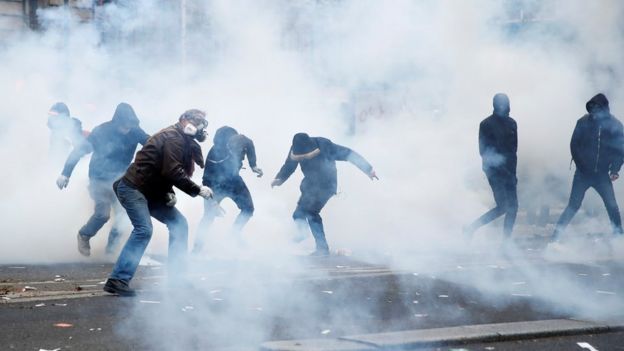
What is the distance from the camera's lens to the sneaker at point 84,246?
31.2 feet

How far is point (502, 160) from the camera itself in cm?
1034

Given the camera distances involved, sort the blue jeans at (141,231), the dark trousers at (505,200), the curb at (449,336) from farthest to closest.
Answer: the dark trousers at (505,200)
the blue jeans at (141,231)
the curb at (449,336)

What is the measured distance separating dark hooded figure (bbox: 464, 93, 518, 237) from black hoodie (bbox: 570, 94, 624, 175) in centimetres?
65

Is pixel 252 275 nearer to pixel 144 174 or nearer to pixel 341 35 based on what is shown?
pixel 144 174

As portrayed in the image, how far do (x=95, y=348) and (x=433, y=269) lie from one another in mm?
3905

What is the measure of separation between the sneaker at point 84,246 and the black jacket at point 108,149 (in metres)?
0.58

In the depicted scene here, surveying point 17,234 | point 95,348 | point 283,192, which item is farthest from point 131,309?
point 283,192

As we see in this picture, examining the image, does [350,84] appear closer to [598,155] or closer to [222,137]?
[222,137]

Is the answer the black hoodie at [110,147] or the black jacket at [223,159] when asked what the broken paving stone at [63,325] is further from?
the black jacket at [223,159]

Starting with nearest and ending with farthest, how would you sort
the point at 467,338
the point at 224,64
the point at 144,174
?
the point at 467,338, the point at 144,174, the point at 224,64

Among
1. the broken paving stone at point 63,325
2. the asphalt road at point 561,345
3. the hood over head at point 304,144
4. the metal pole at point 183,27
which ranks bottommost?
the asphalt road at point 561,345

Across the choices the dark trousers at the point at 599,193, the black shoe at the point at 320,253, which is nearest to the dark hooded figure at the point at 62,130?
the black shoe at the point at 320,253

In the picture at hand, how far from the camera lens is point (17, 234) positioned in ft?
33.3

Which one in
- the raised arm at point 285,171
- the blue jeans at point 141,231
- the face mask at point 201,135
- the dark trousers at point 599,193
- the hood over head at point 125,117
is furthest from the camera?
the raised arm at point 285,171
